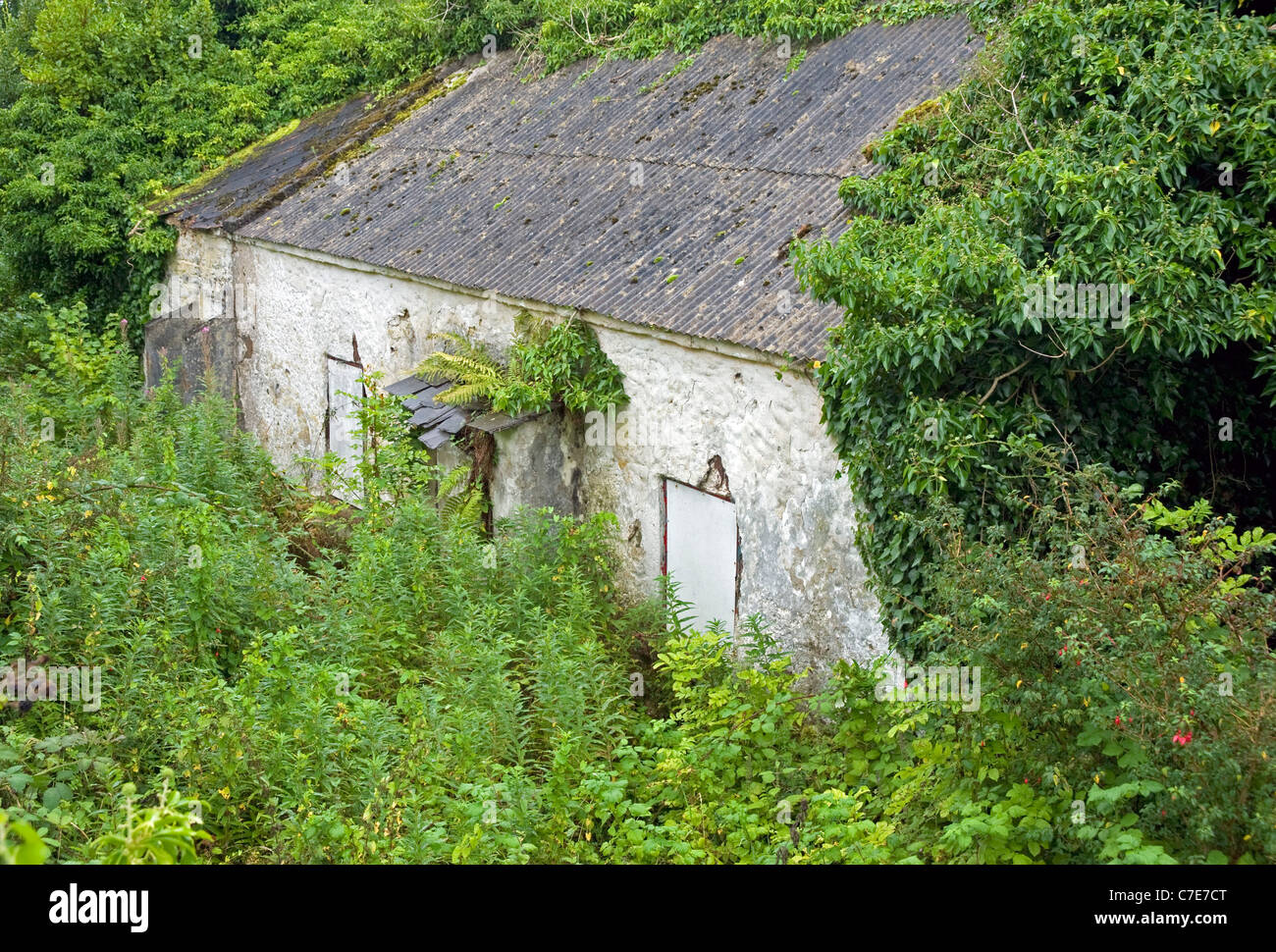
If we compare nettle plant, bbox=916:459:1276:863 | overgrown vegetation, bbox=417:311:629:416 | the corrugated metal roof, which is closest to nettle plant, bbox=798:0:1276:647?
nettle plant, bbox=916:459:1276:863

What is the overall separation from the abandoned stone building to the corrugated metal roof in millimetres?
34

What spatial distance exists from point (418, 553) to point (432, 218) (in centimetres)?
504

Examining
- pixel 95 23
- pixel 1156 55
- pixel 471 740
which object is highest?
pixel 95 23

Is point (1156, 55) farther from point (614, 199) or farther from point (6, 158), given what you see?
point (6, 158)

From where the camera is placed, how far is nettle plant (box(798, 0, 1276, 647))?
7039 millimetres

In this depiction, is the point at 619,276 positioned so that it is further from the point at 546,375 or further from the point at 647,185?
the point at 647,185

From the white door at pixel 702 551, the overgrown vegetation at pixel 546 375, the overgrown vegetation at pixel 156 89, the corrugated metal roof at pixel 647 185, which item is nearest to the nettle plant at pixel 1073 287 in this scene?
the corrugated metal roof at pixel 647 185

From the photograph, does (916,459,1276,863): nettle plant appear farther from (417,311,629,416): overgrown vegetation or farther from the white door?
(417,311,629,416): overgrown vegetation

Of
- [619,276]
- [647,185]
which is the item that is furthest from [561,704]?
[647,185]

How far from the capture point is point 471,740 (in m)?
7.10

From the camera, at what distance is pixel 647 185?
11977 millimetres
